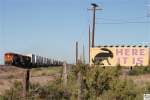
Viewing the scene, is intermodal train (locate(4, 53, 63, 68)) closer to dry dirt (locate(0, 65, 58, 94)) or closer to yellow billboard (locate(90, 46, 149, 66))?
dry dirt (locate(0, 65, 58, 94))

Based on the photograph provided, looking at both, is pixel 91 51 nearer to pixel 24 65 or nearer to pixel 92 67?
pixel 24 65

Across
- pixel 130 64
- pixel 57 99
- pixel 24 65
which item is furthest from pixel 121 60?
pixel 57 99

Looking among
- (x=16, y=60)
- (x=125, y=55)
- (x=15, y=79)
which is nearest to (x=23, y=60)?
(x=16, y=60)

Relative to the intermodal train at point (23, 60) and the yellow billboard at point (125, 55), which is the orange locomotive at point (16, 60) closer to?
the intermodal train at point (23, 60)

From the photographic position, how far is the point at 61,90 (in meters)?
20.4

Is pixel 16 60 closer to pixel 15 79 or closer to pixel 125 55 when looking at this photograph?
pixel 125 55

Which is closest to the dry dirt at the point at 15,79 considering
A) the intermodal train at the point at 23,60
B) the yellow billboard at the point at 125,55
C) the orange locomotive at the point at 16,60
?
the orange locomotive at the point at 16,60

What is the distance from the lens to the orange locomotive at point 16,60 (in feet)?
236

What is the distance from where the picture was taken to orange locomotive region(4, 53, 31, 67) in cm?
7181

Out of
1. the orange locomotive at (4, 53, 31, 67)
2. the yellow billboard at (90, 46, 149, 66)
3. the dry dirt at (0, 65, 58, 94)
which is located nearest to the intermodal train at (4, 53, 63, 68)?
the orange locomotive at (4, 53, 31, 67)

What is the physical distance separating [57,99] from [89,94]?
1396 mm

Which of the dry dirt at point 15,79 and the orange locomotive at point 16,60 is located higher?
the orange locomotive at point 16,60

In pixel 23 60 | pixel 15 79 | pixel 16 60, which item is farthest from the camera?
pixel 23 60

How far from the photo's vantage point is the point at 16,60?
239ft
